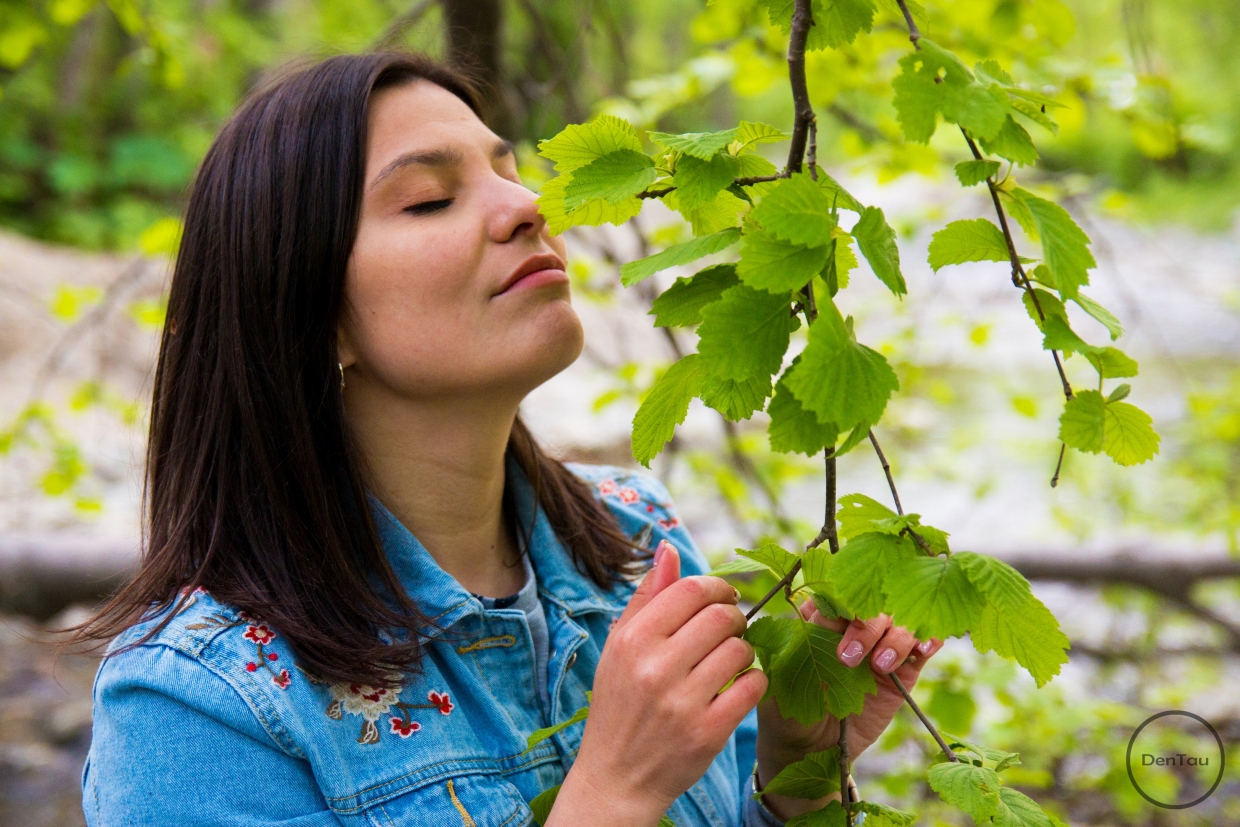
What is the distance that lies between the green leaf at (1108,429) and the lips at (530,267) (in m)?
0.58

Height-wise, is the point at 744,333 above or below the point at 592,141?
below

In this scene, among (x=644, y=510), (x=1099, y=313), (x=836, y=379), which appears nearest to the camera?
(x=836, y=379)

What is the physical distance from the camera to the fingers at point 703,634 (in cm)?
86

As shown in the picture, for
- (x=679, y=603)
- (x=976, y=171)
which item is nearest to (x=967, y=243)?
(x=976, y=171)

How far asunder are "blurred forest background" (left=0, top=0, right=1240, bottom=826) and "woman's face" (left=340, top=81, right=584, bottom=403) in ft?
1.21

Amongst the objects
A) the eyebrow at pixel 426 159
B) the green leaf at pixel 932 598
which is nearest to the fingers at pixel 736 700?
the green leaf at pixel 932 598

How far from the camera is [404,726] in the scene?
3.56 ft

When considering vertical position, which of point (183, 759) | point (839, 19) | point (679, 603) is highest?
point (839, 19)

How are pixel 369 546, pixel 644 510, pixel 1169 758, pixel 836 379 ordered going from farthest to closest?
1. pixel 1169 758
2. pixel 644 510
3. pixel 369 546
4. pixel 836 379

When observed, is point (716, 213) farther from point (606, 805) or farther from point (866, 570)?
point (606, 805)

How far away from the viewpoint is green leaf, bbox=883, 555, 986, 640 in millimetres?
661

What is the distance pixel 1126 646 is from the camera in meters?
3.36

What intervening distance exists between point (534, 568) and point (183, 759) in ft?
1.76

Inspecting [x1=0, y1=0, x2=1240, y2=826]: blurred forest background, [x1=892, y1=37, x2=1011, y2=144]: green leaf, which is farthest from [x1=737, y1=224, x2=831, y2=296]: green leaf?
[x1=0, y1=0, x2=1240, y2=826]: blurred forest background
